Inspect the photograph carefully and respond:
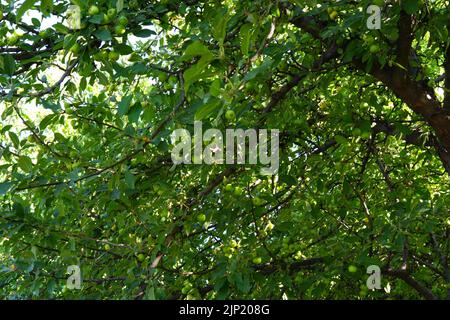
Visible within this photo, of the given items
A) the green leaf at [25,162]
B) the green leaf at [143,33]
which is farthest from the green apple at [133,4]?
the green leaf at [25,162]

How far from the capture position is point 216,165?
327 cm

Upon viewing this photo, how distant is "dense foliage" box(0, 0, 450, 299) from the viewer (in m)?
2.60

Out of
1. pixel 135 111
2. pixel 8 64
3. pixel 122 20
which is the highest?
pixel 122 20

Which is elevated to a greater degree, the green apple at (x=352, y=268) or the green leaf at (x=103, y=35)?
the green leaf at (x=103, y=35)

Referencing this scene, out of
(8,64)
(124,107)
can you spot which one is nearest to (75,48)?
(124,107)

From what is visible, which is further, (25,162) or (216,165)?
(216,165)

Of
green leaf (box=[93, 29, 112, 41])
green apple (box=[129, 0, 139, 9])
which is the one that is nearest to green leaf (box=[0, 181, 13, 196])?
green leaf (box=[93, 29, 112, 41])

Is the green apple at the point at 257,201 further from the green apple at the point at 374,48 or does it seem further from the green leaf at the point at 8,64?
the green leaf at the point at 8,64

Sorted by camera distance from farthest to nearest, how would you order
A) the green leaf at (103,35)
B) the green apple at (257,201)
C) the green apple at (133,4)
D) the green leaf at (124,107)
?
the green apple at (257,201), the green apple at (133,4), the green leaf at (124,107), the green leaf at (103,35)

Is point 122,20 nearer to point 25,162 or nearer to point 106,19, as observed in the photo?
point 106,19

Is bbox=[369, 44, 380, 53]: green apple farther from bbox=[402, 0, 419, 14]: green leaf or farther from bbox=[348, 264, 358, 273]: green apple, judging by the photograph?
bbox=[348, 264, 358, 273]: green apple

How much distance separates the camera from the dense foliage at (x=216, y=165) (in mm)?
2598

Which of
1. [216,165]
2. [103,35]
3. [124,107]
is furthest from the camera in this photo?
[216,165]

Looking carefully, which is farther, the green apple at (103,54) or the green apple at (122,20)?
the green apple at (103,54)
